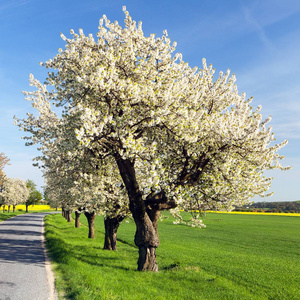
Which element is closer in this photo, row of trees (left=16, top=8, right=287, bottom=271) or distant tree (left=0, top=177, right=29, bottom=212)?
row of trees (left=16, top=8, right=287, bottom=271)

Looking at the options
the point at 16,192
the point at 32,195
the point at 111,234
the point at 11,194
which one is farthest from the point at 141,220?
the point at 32,195

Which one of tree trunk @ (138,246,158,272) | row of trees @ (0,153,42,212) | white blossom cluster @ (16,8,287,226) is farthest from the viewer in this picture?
row of trees @ (0,153,42,212)

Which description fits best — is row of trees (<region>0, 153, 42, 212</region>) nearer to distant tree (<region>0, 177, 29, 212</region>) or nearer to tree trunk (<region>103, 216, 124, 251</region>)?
distant tree (<region>0, 177, 29, 212</region>)

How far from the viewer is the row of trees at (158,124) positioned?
12836 millimetres

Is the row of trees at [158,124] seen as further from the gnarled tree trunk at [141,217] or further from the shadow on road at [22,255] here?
the shadow on road at [22,255]

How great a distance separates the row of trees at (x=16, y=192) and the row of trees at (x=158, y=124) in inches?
2498

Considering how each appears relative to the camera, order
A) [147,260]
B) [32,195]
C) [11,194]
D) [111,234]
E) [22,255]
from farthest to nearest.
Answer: [32,195] → [11,194] → [111,234] → [22,255] → [147,260]

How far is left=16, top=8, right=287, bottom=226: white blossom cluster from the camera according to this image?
41.9 feet

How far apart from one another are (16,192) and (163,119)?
104m

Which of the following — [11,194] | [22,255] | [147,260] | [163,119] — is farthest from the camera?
[11,194]

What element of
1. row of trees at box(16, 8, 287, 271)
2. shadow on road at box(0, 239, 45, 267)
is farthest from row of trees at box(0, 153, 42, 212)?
row of trees at box(16, 8, 287, 271)

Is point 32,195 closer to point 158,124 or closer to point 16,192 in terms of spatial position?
point 16,192

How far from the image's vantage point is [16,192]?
102 meters

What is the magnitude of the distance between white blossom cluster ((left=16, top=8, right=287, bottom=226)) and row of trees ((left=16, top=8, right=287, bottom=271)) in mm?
53
